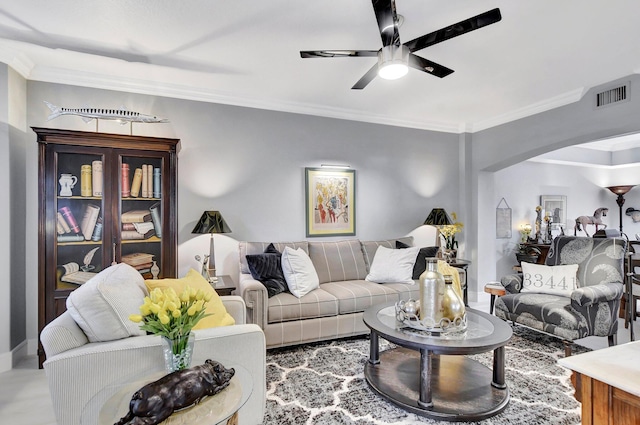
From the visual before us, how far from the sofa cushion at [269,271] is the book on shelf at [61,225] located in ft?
5.26

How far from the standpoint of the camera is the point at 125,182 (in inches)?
126

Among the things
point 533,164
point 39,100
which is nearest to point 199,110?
point 39,100

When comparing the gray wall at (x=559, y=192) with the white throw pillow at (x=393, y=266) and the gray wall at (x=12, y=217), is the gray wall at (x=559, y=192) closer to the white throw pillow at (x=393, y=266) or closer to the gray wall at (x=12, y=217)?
the white throw pillow at (x=393, y=266)

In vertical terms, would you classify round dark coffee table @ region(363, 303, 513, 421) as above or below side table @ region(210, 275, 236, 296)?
below

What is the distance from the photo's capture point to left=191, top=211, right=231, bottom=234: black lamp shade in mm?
3520

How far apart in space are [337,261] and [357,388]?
1.69 meters

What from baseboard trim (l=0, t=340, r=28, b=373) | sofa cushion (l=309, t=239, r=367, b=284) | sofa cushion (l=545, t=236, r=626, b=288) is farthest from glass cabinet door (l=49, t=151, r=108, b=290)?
sofa cushion (l=545, t=236, r=626, b=288)

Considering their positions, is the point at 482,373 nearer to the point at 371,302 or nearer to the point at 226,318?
the point at 371,302

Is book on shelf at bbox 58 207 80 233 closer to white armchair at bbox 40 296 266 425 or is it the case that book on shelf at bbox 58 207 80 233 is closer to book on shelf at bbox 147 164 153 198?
book on shelf at bbox 147 164 153 198

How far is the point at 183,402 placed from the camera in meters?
1.31

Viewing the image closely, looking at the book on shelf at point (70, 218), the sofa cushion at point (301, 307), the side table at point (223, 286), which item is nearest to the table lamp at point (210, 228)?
the side table at point (223, 286)

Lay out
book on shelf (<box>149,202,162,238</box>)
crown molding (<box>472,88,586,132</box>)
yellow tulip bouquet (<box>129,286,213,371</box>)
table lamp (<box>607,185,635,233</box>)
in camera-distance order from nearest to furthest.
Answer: yellow tulip bouquet (<box>129,286,213,371</box>) → book on shelf (<box>149,202,162,238</box>) → crown molding (<box>472,88,586,132</box>) → table lamp (<box>607,185,635,233</box>)

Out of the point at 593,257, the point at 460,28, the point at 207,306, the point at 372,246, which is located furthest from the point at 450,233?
the point at 207,306

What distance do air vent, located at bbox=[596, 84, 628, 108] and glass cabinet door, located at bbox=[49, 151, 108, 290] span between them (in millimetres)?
4970
